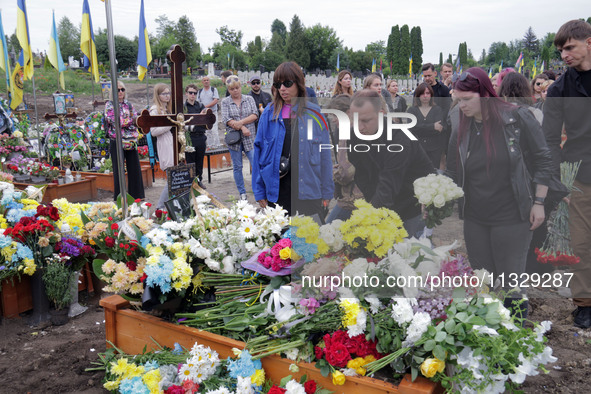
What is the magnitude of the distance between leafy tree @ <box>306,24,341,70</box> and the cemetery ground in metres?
52.5

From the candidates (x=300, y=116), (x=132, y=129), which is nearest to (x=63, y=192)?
(x=132, y=129)

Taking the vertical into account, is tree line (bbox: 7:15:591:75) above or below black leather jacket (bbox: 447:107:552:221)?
above

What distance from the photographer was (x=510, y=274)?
2250 millimetres

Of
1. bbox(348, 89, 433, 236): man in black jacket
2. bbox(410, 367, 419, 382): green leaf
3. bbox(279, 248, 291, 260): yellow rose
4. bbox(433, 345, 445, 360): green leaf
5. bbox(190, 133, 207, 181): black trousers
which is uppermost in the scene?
bbox(348, 89, 433, 236): man in black jacket

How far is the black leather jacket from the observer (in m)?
2.04

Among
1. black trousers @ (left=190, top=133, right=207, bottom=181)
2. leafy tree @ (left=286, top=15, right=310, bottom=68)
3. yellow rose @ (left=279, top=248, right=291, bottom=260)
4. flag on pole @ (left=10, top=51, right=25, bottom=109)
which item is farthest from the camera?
leafy tree @ (left=286, top=15, right=310, bottom=68)

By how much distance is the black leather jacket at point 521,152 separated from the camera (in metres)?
2.04

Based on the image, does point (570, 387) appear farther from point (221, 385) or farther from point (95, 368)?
point (95, 368)

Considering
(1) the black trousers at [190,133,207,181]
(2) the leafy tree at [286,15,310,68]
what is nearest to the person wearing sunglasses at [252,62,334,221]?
(1) the black trousers at [190,133,207,181]

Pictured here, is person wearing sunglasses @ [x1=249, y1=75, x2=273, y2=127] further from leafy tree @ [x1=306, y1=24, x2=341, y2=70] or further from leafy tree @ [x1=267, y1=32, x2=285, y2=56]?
leafy tree @ [x1=267, y1=32, x2=285, y2=56]

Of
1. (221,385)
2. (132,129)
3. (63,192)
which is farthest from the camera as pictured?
(63,192)

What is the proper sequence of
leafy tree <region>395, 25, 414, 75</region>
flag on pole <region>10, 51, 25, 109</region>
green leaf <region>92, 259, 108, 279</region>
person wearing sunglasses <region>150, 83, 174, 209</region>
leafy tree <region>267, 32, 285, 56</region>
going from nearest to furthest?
1. green leaf <region>92, 259, 108, 279</region>
2. person wearing sunglasses <region>150, 83, 174, 209</region>
3. flag on pole <region>10, 51, 25, 109</region>
4. leafy tree <region>395, 25, 414, 75</region>
5. leafy tree <region>267, 32, 285, 56</region>

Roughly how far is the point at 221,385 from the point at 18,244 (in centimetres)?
215

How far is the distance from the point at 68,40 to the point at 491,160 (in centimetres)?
6988
